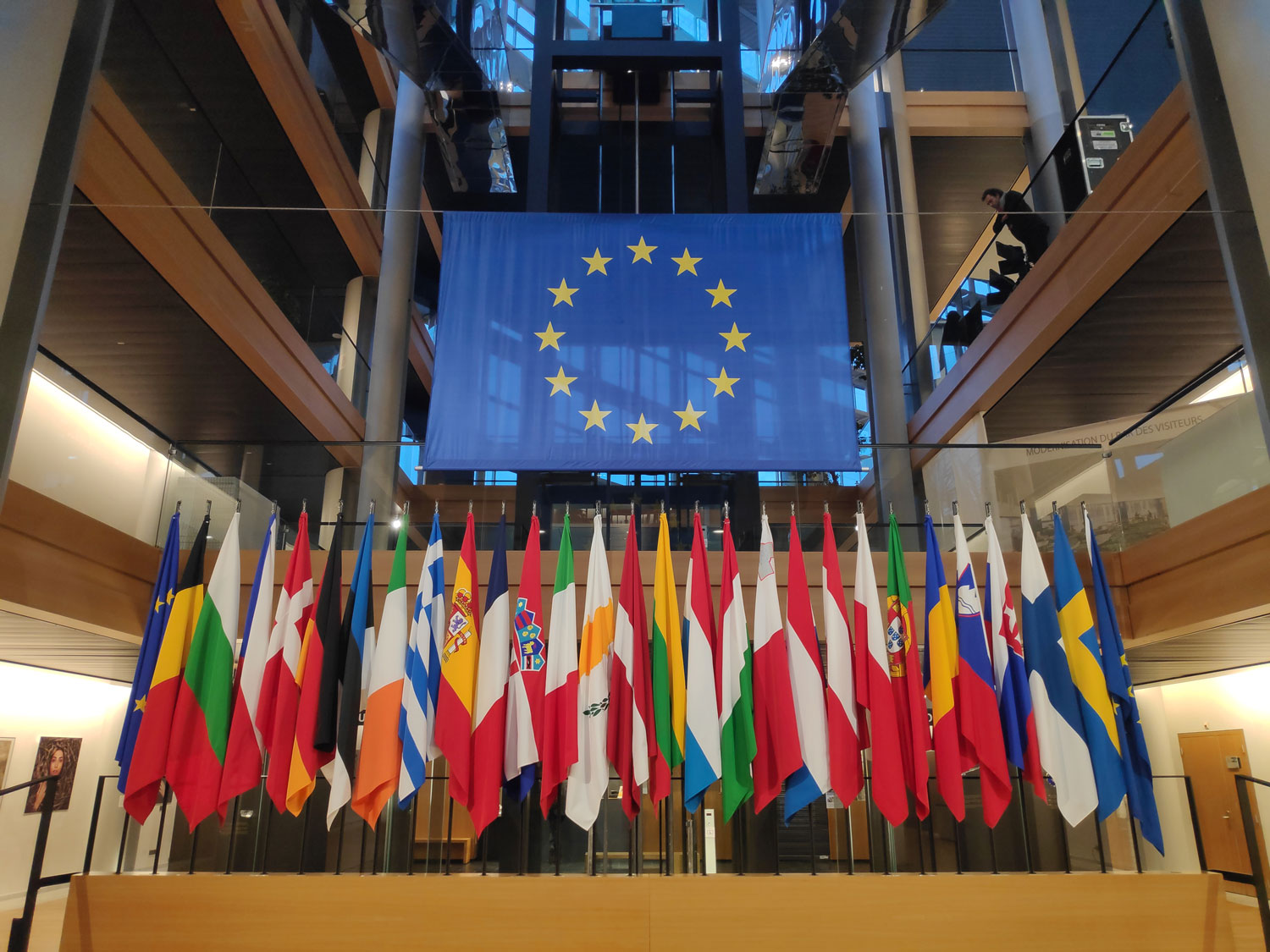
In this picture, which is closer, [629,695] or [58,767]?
[629,695]

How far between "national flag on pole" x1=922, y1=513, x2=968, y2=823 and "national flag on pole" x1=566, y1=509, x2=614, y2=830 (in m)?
2.16

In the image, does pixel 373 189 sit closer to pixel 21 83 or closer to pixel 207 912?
pixel 21 83

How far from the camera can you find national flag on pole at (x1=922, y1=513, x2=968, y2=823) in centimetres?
593

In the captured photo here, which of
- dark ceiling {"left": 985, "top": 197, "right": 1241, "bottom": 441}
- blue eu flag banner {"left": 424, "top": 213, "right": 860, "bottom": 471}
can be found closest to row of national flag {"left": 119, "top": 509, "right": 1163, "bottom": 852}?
blue eu flag banner {"left": 424, "top": 213, "right": 860, "bottom": 471}

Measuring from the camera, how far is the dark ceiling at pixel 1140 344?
8.54m

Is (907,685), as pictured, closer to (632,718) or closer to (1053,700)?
(1053,700)

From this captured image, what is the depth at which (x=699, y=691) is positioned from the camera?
20.0 ft

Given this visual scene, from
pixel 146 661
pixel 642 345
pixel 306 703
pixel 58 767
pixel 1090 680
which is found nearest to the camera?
pixel 306 703

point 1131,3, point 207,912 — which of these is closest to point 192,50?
point 207,912

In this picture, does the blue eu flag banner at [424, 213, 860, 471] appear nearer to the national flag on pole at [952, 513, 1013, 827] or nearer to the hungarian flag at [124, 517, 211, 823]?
the national flag on pole at [952, 513, 1013, 827]

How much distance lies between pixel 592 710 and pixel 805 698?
1394 mm

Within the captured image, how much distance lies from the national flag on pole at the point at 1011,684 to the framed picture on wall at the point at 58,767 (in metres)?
11.1

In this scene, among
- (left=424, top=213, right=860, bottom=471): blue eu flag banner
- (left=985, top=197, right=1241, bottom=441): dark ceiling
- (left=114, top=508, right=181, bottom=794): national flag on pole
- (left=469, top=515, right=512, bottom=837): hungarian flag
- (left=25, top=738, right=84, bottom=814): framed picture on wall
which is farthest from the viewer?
(left=25, top=738, right=84, bottom=814): framed picture on wall

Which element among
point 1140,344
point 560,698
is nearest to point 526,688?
point 560,698
